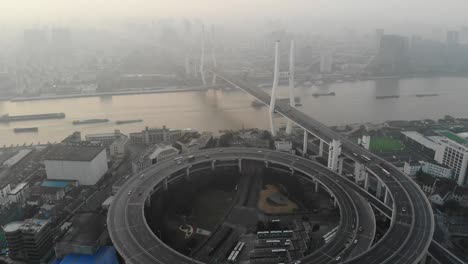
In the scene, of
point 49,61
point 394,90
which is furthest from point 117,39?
point 394,90

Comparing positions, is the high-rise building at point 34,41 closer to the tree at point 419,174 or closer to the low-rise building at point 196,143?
the low-rise building at point 196,143

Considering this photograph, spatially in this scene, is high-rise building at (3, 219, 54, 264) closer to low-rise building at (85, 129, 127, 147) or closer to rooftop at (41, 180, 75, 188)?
rooftop at (41, 180, 75, 188)

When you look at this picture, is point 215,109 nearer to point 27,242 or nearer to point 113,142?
point 113,142

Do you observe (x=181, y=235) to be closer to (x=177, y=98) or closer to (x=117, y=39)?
(x=177, y=98)

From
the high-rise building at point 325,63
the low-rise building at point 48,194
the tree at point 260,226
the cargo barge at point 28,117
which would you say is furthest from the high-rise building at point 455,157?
the high-rise building at point 325,63

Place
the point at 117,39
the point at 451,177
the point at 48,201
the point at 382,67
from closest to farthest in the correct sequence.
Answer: the point at 48,201
the point at 451,177
the point at 382,67
the point at 117,39

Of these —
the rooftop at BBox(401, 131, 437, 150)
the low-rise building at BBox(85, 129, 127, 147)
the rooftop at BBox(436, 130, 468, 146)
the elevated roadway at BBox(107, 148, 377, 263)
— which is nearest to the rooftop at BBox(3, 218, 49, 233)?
the elevated roadway at BBox(107, 148, 377, 263)
